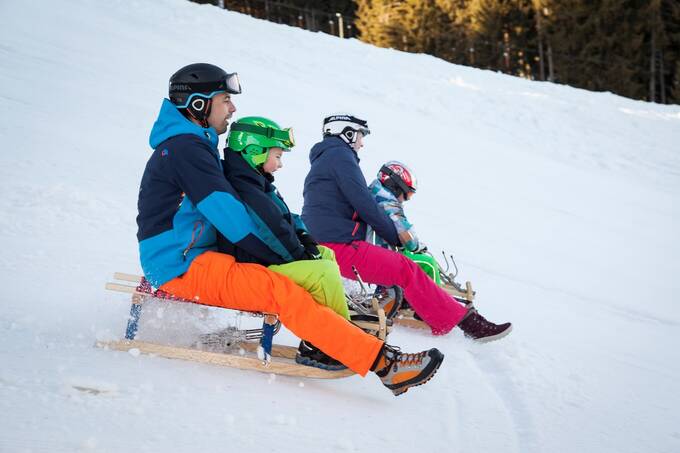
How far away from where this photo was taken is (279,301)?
3.73 metres

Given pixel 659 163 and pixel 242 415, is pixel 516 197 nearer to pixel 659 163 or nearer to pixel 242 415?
pixel 659 163

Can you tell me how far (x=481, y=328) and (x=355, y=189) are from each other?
4.75 ft

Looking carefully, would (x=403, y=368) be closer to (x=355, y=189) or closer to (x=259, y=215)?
(x=259, y=215)

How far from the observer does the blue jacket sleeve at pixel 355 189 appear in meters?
5.12

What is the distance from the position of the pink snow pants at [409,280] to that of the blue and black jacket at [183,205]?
56.0 inches

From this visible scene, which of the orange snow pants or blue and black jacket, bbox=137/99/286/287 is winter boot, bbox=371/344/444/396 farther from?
blue and black jacket, bbox=137/99/286/287

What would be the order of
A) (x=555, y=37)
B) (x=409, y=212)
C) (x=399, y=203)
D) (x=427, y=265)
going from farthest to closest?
(x=555, y=37), (x=409, y=212), (x=399, y=203), (x=427, y=265)

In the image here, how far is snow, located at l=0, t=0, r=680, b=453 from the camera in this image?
337 cm

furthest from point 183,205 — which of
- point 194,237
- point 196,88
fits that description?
point 196,88

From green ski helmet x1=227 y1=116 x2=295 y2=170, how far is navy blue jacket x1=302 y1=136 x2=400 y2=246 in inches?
46.5

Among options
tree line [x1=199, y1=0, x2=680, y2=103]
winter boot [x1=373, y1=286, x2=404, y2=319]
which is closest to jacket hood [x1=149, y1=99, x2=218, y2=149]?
winter boot [x1=373, y1=286, x2=404, y2=319]

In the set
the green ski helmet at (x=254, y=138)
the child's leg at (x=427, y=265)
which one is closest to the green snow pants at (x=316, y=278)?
the green ski helmet at (x=254, y=138)

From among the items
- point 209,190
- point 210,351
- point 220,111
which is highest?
point 220,111

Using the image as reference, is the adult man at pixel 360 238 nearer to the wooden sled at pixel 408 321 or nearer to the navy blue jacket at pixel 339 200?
the navy blue jacket at pixel 339 200
